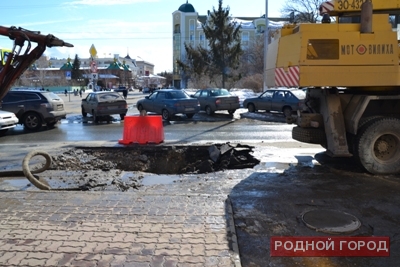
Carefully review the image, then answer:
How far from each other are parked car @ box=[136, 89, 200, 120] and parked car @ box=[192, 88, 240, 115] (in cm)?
169

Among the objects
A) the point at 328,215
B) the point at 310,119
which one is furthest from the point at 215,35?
the point at 328,215

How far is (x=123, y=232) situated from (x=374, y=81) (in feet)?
17.5

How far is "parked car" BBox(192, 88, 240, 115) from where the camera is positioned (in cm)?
2114

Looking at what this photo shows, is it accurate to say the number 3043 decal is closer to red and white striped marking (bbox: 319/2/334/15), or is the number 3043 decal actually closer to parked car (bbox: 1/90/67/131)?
red and white striped marking (bbox: 319/2/334/15)

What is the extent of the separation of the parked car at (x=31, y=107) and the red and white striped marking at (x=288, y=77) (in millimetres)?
11816

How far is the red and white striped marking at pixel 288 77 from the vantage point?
6.92 metres

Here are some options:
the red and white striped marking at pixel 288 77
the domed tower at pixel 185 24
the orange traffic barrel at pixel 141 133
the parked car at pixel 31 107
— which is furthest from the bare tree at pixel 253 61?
the red and white striped marking at pixel 288 77

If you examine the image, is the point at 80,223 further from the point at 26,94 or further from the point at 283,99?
the point at 283,99

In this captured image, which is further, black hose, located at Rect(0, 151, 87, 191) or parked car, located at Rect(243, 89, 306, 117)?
parked car, located at Rect(243, 89, 306, 117)

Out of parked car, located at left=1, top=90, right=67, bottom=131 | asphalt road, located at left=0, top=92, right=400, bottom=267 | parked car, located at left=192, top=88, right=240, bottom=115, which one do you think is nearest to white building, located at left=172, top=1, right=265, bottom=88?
parked car, located at left=192, top=88, right=240, bottom=115

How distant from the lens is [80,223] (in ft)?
15.4

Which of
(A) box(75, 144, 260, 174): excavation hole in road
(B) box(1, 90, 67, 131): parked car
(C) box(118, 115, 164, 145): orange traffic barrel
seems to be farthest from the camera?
(B) box(1, 90, 67, 131): parked car

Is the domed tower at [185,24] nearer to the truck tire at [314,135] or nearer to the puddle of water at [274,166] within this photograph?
the puddle of water at [274,166]

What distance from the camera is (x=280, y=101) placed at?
66.8ft
